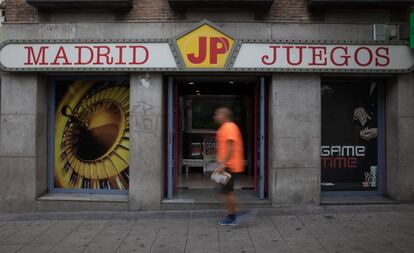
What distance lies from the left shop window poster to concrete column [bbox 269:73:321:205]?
328cm

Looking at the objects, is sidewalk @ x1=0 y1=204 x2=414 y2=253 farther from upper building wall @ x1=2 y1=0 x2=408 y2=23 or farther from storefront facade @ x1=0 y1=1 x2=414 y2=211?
upper building wall @ x1=2 y1=0 x2=408 y2=23

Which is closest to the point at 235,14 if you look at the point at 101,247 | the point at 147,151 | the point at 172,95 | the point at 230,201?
the point at 172,95

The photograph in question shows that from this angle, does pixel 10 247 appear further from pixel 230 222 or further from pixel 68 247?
pixel 230 222

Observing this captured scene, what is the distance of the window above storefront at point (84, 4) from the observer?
26.3ft

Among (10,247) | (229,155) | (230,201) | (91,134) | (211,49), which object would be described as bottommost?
(10,247)

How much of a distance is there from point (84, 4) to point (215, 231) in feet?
17.1

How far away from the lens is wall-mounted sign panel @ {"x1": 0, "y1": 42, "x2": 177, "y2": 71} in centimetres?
811

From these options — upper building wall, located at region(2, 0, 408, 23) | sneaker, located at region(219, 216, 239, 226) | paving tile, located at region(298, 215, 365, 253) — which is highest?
upper building wall, located at region(2, 0, 408, 23)

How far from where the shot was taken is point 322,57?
813 cm

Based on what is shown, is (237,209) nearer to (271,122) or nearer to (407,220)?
(271,122)

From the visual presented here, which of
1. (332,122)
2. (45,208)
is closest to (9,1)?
(45,208)

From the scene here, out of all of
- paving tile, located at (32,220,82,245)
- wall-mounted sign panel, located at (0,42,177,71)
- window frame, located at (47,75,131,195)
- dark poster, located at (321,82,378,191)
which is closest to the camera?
paving tile, located at (32,220,82,245)

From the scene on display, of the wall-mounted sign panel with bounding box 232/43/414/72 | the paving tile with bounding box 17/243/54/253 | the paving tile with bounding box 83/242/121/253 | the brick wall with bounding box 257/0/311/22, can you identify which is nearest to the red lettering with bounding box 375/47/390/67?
the wall-mounted sign panel with bounding box 232/43/414/72

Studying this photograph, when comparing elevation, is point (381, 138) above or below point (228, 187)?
above
